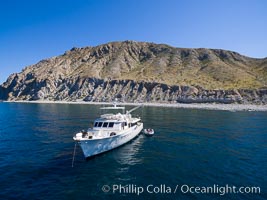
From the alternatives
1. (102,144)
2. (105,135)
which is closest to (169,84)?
(105,135)

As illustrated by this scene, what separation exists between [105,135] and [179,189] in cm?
1357

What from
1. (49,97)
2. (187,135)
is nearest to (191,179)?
(187,135)

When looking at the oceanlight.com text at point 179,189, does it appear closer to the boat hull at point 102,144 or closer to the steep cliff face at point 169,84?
the boat hull at point 102,144

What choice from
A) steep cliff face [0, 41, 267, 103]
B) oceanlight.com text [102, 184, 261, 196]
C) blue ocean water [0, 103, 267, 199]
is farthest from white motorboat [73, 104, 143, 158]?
steep cliff face [0, 41, 267, 103]

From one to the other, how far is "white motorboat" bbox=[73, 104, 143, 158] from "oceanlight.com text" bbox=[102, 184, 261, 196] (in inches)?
299

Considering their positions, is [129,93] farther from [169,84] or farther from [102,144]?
[102,144]

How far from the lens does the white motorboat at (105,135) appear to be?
2542 centimetres

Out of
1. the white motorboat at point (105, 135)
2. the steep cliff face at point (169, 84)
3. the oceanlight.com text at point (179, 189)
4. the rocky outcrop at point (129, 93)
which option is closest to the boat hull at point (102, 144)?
the white motorboat at point (105, 135)

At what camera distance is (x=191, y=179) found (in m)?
20.0

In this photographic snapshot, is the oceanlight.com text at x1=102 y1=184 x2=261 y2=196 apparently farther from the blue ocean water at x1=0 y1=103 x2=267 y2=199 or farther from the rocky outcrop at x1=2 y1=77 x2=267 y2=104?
the rocky outcrop at x1=2 y1=77 x2=267 y2=104

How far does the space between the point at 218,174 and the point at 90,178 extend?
13230mm

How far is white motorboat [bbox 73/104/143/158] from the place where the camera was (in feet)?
83.4

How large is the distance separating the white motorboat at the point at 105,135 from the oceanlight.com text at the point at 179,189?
7594 mm

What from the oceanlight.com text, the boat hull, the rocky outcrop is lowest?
the oceanlight.com text
